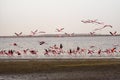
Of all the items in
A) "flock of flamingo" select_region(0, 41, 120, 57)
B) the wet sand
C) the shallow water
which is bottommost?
the wet sand

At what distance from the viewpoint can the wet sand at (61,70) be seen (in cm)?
99

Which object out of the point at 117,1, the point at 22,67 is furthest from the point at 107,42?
the point at 22,67

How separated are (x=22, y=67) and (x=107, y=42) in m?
0.33

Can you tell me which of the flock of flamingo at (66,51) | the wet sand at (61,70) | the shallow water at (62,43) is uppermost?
the shallow water at (62,43)

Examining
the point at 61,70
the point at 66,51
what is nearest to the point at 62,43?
the point at 66,51

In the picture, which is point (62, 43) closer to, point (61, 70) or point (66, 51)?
point (66, 51)

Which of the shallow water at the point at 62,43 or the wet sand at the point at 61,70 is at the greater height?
the shallow water at the point at 62,43

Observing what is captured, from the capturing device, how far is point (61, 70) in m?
0.99

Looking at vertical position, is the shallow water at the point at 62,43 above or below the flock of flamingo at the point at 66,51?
above

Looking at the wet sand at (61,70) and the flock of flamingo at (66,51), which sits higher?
the flock of flamingo at (66,51)

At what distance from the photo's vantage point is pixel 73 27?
111 centimetres

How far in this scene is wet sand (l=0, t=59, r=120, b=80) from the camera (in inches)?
39.1

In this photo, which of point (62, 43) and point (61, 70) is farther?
point (62, 43)

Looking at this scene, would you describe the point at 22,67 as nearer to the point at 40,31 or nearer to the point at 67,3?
the point at 40,31
